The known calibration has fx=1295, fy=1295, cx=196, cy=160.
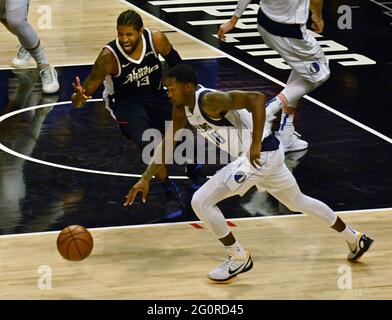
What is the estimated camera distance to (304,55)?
40.4ft

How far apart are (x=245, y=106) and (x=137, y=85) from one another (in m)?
2.26

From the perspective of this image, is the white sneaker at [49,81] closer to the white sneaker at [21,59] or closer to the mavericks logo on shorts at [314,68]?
the white sneaker at [21,59]

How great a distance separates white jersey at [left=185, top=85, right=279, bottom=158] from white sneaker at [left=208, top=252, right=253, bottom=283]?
31.6 inches

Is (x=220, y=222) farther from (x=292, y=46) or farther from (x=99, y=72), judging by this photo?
(x=292, y=46)

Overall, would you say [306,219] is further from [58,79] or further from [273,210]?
[58,79]

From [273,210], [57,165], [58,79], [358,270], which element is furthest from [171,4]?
[358,270]

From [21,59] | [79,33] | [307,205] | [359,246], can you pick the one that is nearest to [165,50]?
[307,205]

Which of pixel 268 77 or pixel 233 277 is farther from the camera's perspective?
pixel 268 77

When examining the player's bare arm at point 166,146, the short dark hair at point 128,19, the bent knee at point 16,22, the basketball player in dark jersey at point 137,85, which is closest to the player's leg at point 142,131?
the basketball player in dark jersey at point 137,85

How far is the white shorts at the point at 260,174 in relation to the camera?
9430mm

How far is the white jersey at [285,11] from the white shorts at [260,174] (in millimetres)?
2945

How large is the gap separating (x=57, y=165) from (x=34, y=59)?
3.01 metres

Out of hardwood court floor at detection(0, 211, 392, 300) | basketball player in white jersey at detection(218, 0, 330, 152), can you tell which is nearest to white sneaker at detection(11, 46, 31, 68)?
basketball player in white jersey at detection(218, 0, 330, 152)

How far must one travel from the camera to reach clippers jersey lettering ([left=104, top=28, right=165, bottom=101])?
1100 cm
